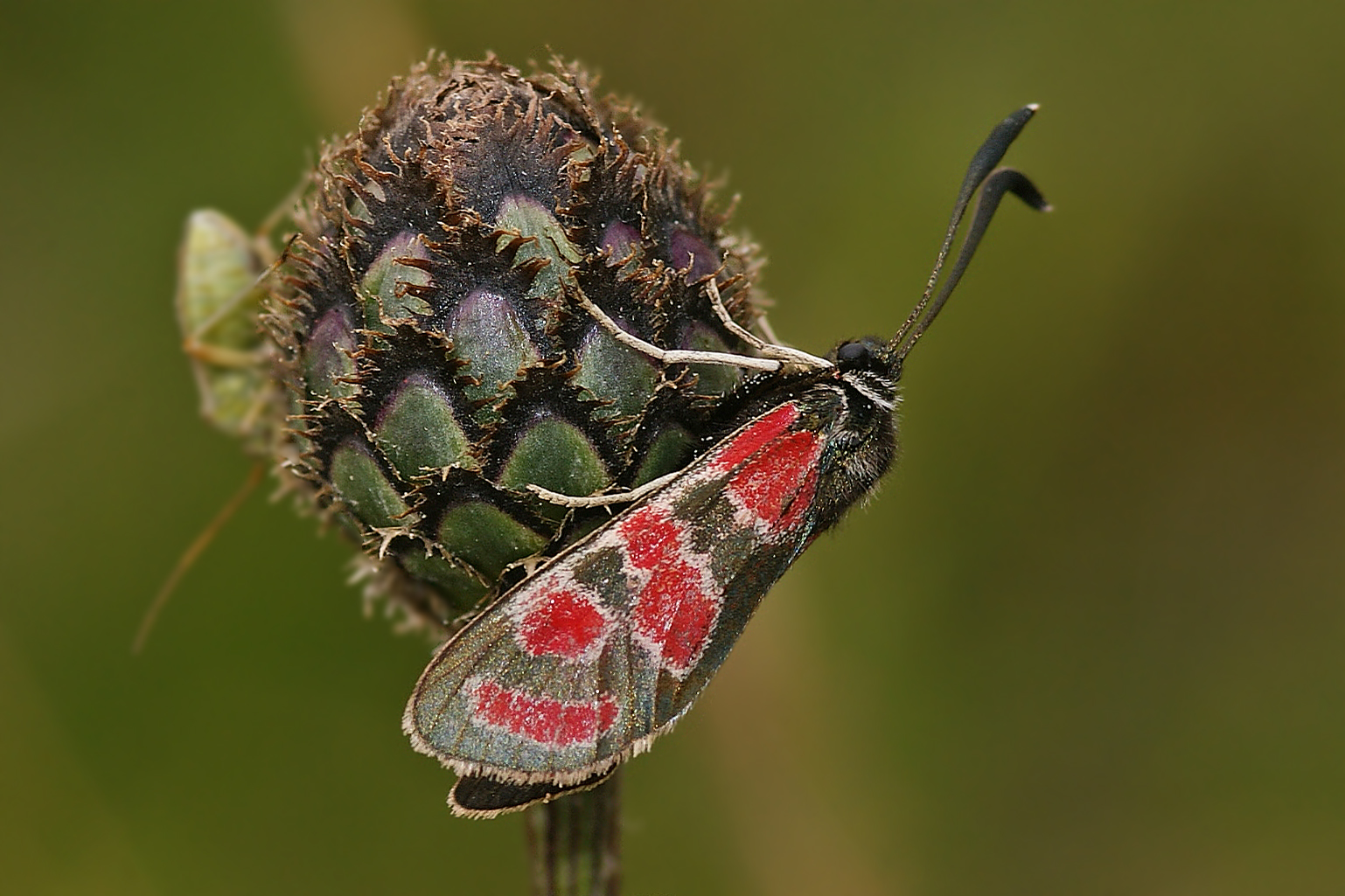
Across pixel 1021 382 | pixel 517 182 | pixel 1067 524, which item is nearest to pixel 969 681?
pixel 1067 524

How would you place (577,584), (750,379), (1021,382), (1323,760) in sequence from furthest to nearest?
(1021,382)
(1323,760)
(750,379)
(577,584)

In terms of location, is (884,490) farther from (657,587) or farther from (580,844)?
(657,587)

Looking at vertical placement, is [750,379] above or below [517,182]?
below

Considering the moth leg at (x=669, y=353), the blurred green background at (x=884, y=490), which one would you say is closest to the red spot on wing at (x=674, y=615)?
the moth leg at (x=669, y=353)

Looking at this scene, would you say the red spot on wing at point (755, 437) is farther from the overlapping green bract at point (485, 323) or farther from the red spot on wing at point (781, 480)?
the overlapping green bract at point (485, 323)

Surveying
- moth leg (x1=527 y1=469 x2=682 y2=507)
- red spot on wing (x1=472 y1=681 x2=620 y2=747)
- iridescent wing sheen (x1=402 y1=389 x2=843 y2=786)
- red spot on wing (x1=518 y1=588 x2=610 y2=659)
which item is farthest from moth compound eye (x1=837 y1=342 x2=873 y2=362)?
red spot on wing (x1=472 y1=681 x2=620 y2=747)

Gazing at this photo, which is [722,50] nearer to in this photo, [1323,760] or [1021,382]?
[1021,382]

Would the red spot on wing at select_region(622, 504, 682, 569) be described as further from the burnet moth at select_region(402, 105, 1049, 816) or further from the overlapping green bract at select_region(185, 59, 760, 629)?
the overlapping green bract at select_region(185, 59, 760, 629)

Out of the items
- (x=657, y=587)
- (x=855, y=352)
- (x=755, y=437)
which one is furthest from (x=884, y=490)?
(x=657, y=587)
